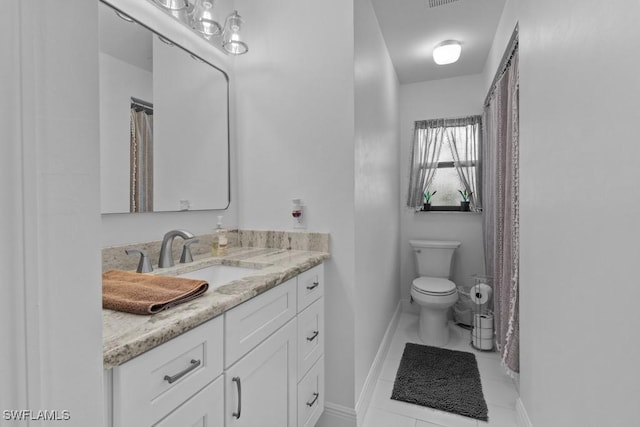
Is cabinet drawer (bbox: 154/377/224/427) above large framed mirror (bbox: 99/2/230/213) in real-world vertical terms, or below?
below

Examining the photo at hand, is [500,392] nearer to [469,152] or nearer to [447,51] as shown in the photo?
[469,152]

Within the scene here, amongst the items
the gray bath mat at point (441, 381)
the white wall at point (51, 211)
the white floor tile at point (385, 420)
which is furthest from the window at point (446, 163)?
the white wall at point (51, 211)

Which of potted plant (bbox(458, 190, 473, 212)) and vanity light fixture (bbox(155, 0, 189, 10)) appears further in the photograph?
potted plant (bbox(458, 190, 473, 212))

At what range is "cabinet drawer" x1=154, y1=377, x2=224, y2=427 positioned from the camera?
0.73 metres

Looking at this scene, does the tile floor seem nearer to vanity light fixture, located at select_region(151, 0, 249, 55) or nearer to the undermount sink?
the undermount sink

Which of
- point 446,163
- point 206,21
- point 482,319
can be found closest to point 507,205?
point 482,319

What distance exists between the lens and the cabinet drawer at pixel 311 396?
136 cm

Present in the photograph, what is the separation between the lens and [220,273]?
1.45m

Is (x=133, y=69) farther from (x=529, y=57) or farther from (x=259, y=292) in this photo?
(x=529, y=57)

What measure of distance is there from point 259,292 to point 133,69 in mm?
1087

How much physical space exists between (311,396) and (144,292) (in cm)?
102

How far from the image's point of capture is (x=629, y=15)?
2.47ft

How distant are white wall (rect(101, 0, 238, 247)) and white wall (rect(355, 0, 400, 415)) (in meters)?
0.78

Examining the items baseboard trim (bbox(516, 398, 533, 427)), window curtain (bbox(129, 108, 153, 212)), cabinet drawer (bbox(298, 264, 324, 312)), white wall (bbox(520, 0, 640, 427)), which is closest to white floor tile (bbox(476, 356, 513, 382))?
baseboard trim (bbox(516, 398, 533, 427))
